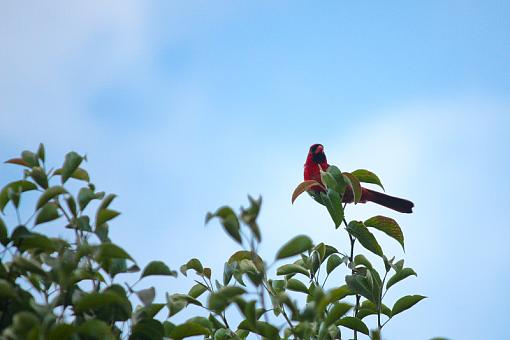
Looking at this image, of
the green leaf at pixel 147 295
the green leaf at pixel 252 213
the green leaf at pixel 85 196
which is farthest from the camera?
the green leaf at pixel 85 196

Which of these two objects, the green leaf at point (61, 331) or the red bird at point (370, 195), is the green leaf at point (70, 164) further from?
the red bird at point (370, 195)

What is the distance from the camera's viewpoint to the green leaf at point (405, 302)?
3.45 metres

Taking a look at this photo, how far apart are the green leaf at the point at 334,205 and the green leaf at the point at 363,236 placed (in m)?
0.07

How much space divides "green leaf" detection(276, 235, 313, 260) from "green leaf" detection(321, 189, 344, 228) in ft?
3.42

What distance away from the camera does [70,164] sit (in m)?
2.79

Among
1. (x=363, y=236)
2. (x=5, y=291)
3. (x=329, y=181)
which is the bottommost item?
(x=5, y=291)

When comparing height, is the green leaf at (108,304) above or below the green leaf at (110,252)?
below

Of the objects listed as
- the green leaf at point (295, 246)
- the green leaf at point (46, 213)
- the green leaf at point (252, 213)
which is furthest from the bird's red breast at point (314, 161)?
the green leaf at point (252, 213)

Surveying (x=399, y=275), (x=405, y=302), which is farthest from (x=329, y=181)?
(x=405, y=302)

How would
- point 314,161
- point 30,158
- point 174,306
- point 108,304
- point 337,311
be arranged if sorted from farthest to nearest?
point 314,161, point 174,306, point 30,158, point 337,311, point 108,304

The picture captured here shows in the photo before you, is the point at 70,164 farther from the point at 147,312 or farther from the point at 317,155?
the point at 317,155

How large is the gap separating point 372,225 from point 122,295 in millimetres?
1421

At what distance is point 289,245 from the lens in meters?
2.31

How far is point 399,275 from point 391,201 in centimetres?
408
